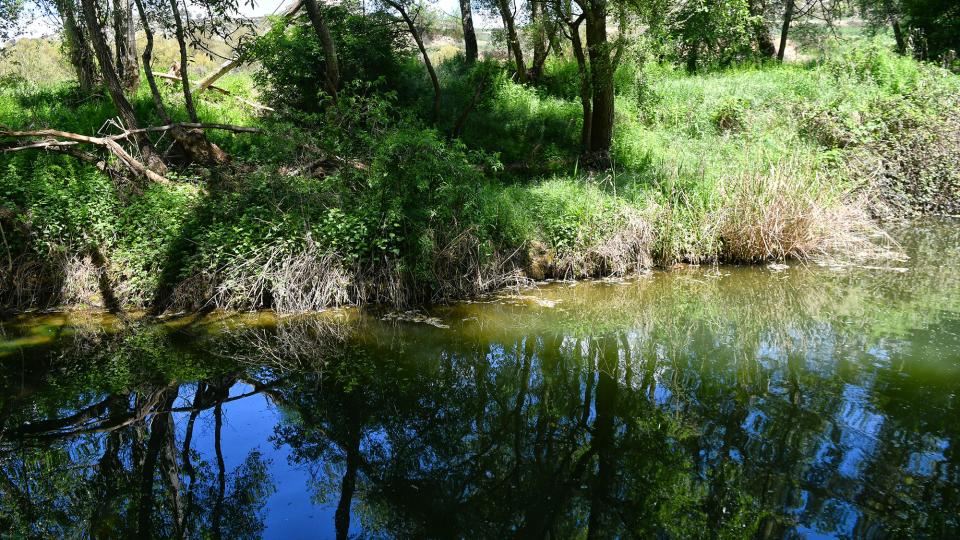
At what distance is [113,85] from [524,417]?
29.1ft

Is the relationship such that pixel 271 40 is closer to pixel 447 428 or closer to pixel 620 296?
pixel 620 296

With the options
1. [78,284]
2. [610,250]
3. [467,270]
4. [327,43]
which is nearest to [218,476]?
[467,270]

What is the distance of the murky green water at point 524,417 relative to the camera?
178 inches

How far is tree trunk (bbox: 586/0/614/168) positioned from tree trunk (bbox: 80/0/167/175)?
7.31 metres

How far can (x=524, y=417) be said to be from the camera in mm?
5867

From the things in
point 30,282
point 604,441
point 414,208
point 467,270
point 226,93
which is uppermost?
point 226,93

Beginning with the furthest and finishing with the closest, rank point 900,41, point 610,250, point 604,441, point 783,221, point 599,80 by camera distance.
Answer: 1. point 900,41
2. point 599,80
3. point 783,221
4. point 610,250
5. point 604,441

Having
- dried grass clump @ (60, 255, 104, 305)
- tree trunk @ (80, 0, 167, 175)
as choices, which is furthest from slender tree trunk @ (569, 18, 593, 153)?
dried grass clump @ (60, 255, 104, 305)

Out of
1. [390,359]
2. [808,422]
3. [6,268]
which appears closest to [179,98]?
[6,268]

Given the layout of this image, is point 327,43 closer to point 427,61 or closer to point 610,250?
point 427,61

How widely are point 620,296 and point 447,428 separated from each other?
414 centimetres

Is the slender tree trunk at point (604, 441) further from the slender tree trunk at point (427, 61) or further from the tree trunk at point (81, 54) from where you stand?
the tree trunk at point (81, 54)

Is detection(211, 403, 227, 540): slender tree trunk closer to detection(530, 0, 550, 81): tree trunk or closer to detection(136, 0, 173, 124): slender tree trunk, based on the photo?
detection(136, 0, 173, 124): slender tree trunk

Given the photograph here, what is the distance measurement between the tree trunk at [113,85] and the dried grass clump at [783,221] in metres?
8.75
